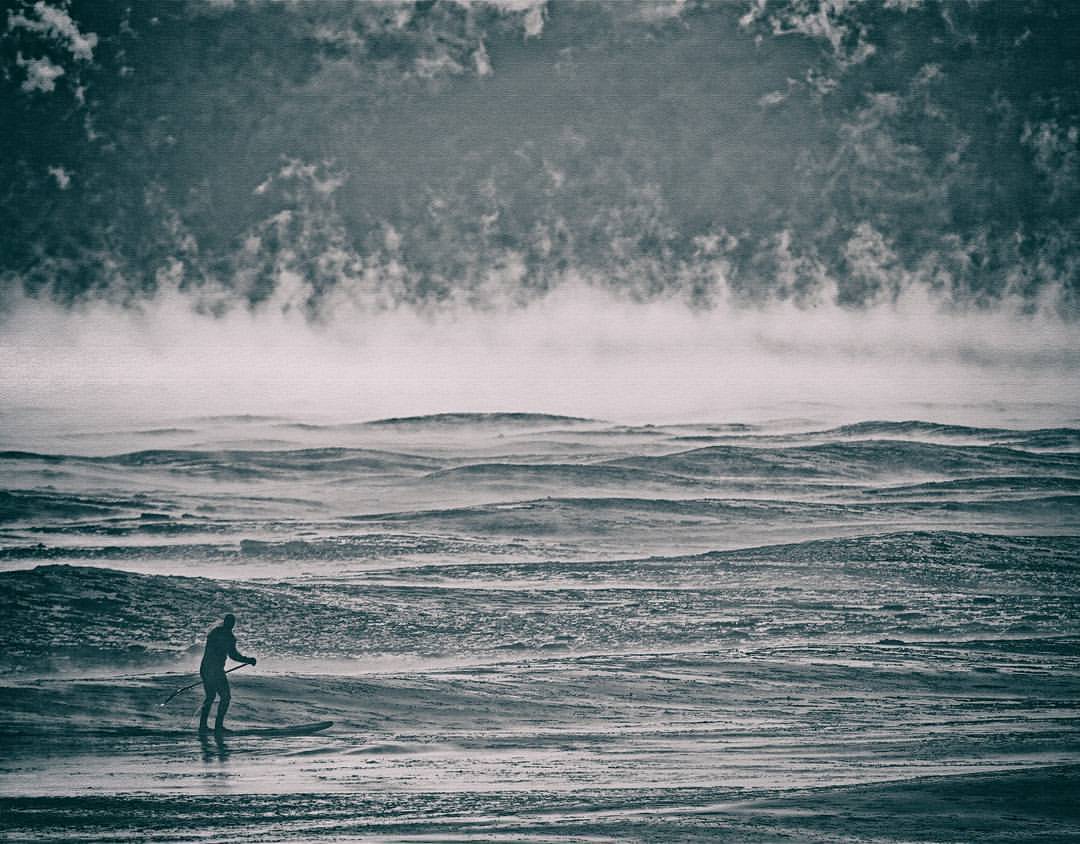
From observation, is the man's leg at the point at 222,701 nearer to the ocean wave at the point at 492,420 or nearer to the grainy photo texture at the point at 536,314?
the grainy photo texture at the point at 536,314

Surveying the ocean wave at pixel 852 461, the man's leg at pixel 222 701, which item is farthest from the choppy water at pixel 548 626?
the man's leg at pixel 222 701

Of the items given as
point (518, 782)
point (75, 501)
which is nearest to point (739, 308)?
point (75, 501)

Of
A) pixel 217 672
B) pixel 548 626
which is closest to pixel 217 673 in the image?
pixel 217 672

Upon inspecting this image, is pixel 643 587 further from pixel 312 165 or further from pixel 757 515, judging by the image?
pixel 312 165

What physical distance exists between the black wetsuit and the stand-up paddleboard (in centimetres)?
11

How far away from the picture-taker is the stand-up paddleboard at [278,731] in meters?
7.46

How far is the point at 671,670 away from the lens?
32.3 ft

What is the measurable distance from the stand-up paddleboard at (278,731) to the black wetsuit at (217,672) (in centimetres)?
11

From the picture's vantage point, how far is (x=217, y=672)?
24.0 ft

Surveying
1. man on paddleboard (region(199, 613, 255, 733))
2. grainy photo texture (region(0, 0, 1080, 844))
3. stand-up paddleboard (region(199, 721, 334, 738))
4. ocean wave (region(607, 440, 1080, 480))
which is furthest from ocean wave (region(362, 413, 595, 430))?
man on paddleboard (region(199, 613, 255, 733))

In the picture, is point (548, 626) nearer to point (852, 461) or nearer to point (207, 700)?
point (207, 700)

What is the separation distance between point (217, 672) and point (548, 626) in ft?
14.9

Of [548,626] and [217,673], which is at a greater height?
[217,673]

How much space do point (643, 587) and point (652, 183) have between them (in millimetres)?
4417
